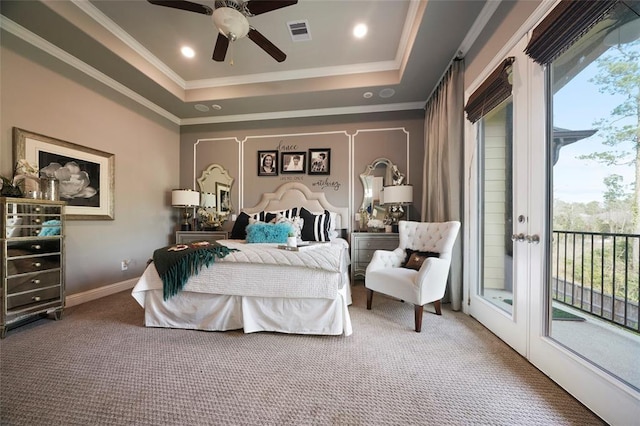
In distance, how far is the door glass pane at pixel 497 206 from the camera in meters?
1.92

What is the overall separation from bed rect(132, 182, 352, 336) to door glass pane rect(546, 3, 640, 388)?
1470 mm

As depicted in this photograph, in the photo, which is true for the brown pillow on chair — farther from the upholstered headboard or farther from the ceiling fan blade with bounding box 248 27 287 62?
the ceiling fan blade with bounding box 248 27 287 62

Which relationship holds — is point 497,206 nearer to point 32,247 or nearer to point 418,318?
point 418,318

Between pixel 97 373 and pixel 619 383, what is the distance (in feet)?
9.22

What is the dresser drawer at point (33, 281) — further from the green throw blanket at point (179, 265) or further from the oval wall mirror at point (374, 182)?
the oval wall mirror at point (374, 182)

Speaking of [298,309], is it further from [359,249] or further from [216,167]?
[216,167]

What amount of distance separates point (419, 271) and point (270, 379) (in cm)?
144

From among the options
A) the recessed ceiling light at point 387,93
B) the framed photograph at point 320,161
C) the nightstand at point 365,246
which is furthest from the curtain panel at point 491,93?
the framed photograph at point 320,161

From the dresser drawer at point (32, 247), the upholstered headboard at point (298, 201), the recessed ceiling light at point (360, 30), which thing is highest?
the recessed ceiling light at point (360, 30)

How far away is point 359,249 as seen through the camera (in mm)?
3414

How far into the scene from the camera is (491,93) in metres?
1.97

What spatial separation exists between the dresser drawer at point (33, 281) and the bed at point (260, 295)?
3.01 ft

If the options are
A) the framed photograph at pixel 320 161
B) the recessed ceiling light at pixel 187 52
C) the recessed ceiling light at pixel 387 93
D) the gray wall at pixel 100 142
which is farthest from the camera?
the framed photograph at pixel 320 161

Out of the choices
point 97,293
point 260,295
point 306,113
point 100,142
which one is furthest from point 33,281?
point 306,113
